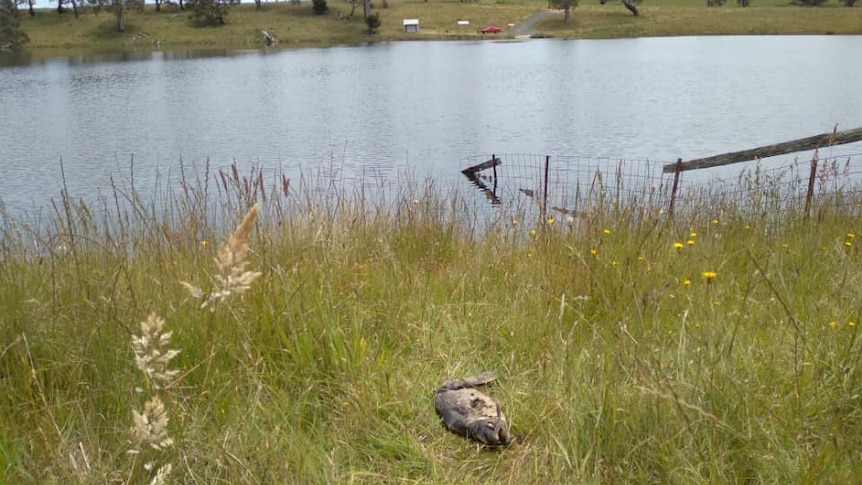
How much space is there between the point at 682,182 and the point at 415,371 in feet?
25.4

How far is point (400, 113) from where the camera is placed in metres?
21.4

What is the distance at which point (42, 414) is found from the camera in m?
2.50

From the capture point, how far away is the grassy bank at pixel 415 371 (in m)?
2.20

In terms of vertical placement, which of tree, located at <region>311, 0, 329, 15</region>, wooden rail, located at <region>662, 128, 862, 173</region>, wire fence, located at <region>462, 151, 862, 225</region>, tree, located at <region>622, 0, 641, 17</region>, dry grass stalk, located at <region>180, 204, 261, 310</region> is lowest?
wire fence, located at <region>462, 151, 862, 225</region>

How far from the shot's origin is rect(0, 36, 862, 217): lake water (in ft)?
48.8

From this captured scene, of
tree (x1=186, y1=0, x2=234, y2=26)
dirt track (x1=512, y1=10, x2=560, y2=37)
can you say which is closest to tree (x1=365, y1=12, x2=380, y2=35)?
dirt track (x1=512, y1=10, x2=560, y2=37)

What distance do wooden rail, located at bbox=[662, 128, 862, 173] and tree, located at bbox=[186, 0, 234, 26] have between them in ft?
237

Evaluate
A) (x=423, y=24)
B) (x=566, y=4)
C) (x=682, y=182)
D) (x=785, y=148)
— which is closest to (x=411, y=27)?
(x=423, y=24)

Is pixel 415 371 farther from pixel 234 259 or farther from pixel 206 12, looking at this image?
pixel 206 12

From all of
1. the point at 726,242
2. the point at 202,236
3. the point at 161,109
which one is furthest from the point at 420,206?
the point at 161,109

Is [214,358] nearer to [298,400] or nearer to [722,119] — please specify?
[298,400]

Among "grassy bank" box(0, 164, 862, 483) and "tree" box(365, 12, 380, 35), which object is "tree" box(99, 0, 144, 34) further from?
"grassy bank" box(0, 164, 862, 483)

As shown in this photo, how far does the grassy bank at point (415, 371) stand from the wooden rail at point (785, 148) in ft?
10.7

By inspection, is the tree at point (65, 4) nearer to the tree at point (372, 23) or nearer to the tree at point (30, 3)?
the tree at point (30, 3)
